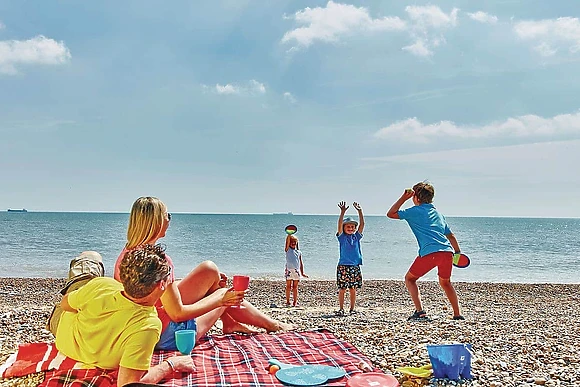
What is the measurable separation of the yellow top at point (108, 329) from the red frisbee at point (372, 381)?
125 centimetres

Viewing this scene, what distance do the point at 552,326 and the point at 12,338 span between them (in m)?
6.54

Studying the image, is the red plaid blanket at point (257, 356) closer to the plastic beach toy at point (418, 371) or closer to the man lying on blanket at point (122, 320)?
the plastic beach toy at point (418, 371)

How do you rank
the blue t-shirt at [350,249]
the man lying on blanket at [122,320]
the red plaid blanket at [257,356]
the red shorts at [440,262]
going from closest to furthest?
the man lying on blanket at [122,320]
the red plaid blanket at [257,356]
the red shorts at [440,262]
the blue t-shirt at [350,249]

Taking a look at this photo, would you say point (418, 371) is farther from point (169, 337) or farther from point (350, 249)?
point (350, 249)

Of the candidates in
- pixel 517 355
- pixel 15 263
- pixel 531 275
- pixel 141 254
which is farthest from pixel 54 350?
pixel 15 263

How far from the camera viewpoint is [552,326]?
704cm

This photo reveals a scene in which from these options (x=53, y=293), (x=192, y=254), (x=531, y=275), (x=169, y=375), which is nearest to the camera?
(x=169, y=375)

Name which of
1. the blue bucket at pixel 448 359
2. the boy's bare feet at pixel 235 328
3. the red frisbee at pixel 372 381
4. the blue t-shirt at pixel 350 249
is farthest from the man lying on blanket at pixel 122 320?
the blue t-shirt at pixel 350 249

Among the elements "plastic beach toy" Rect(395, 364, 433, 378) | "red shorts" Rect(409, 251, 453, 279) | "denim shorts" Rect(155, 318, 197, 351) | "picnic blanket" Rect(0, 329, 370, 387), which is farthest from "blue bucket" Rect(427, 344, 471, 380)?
"red shorts" Rect(409, 251, 453, 279)

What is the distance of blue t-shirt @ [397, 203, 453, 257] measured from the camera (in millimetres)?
7215

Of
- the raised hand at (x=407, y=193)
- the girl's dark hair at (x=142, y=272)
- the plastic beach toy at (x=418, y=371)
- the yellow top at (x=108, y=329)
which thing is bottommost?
the plastic beach toy at (x=418, y=371)

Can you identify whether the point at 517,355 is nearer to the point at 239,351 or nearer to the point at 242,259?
the point at 239,351

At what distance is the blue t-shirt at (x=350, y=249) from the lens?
8.73 metres

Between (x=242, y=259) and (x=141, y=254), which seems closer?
(x=141, y=254)
